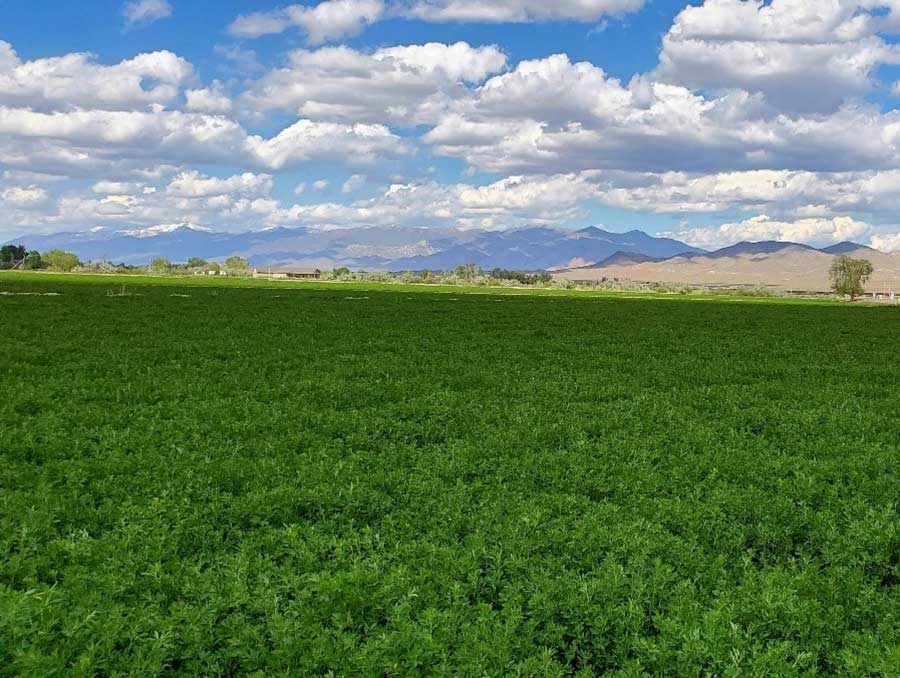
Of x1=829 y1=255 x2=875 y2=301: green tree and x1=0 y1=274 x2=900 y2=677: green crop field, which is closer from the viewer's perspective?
x1=0 y1=274 x2=900 y2=677: green crop field

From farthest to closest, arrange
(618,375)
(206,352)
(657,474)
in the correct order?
(206,352)
(618,375)
(657,474)

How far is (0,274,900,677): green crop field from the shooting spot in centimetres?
750

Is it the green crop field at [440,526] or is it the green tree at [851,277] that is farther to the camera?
the green tree at [851,277]

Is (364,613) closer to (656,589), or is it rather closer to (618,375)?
(656,589)

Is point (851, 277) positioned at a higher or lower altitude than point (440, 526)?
higher

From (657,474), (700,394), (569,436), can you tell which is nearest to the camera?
(657,474)

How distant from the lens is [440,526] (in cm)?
1101

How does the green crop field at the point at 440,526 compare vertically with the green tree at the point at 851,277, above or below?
below

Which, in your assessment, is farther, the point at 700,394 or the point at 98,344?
the point at 98,344

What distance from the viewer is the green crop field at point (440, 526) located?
295 inches

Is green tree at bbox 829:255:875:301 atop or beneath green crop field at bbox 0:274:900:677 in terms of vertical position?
atop

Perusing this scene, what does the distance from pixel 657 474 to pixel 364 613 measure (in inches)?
272

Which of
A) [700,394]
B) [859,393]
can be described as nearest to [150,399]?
[700,394]

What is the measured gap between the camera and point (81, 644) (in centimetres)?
727
